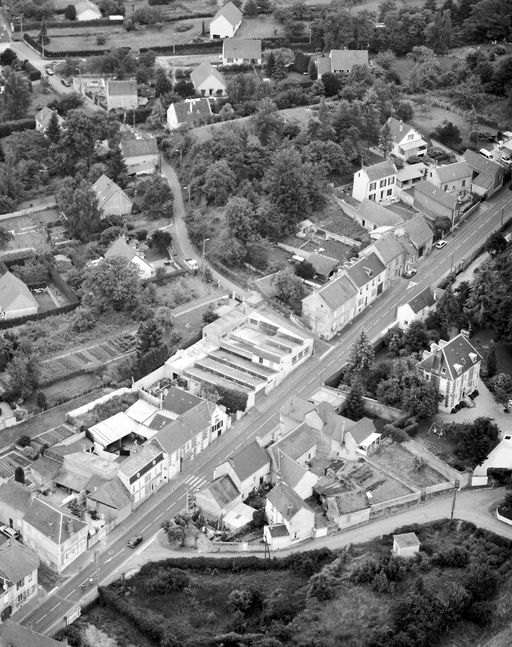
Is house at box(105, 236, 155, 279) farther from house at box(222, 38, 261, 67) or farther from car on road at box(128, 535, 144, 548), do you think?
house at box(222, 38, 261, 67)

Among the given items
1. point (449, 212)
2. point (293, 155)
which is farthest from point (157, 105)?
point (449, 212)

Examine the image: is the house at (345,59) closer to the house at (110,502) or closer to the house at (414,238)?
the house at (414,238)

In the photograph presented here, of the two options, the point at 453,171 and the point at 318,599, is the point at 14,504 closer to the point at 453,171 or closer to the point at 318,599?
the point at 318,599

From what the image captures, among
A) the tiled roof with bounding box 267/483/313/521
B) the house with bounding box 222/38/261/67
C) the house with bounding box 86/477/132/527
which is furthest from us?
the house with bounding box 222/38/261/67

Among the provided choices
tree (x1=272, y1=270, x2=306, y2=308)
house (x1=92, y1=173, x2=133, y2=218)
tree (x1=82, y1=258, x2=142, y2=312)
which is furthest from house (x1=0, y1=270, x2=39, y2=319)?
tree (x1=272, y1=270, x2=306, y2=308)

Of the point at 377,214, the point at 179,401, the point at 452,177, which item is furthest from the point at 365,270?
the point at 179,401

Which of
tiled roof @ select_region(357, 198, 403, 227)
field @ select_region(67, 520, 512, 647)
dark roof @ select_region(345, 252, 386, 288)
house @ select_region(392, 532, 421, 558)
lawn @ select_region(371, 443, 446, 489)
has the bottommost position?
field @ select_region(67, 520, 512, 647)
